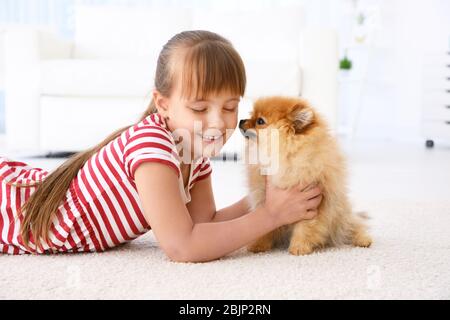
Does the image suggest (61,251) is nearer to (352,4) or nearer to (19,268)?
(19,268)

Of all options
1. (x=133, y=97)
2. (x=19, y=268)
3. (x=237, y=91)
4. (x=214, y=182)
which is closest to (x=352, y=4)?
(x=133, y=97)

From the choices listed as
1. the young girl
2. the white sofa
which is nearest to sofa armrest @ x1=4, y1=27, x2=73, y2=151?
the white sofa

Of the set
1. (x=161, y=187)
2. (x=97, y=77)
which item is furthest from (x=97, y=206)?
(x=97, y=77)

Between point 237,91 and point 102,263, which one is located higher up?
point 237,91

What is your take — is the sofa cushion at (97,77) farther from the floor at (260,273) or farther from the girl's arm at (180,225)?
the girl's arm at (180,225)

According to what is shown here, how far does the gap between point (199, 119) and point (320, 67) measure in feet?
6.76

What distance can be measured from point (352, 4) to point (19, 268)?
4.65 metres

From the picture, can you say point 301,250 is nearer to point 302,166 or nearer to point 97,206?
point 302,166

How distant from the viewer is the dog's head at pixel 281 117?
119 centimetres

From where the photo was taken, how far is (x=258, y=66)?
9.69ft

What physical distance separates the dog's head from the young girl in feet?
0.23

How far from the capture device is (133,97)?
9.90 ft

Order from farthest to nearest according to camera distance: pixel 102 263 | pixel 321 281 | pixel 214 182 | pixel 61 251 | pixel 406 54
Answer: pixel 406 54, pixel 214 182, pixel 61 251, pixel 102 263, pixel 321 281
